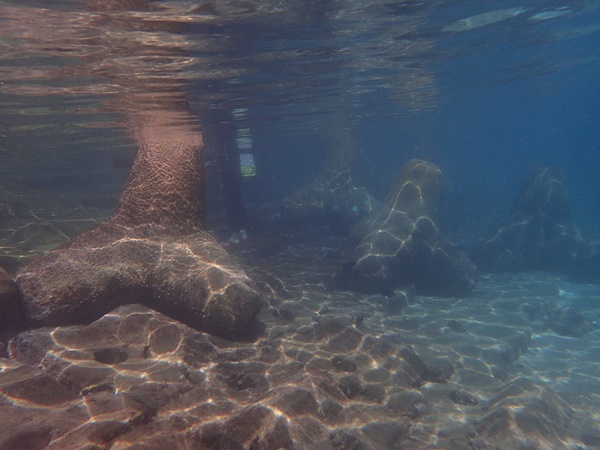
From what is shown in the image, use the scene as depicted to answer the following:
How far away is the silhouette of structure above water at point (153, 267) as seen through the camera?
6.87 meters

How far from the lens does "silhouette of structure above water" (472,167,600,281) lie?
65.3 feet

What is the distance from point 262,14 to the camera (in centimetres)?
939

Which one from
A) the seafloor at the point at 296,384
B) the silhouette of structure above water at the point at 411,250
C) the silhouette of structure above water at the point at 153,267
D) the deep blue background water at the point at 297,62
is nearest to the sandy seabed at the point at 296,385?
the seafloor at the point at 296,384

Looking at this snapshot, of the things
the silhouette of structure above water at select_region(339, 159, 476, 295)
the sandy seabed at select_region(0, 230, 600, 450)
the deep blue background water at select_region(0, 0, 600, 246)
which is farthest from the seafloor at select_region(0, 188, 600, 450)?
the deep blue background water at select_region(0, 0, 600, 246)

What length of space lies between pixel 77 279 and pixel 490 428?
828cm

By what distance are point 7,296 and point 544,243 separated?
23.3 meters

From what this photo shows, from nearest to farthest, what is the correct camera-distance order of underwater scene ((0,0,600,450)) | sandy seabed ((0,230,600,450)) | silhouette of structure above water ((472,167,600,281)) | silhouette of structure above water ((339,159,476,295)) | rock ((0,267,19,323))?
1. sandy seabed ((0,230,600,450))
2. underwater scene ((0,0,600,450))
3. rock ((0,267,19,323))
4. silhouette of structure above water ((339,159,476,295))
5. silhouette of structure above water ((472,167,600,281))

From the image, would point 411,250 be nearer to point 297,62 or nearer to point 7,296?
point 297,62

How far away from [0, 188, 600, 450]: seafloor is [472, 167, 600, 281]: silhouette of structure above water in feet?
25.6

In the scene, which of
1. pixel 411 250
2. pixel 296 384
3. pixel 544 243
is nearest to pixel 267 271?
pixel 411 250

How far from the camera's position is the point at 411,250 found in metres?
15.6

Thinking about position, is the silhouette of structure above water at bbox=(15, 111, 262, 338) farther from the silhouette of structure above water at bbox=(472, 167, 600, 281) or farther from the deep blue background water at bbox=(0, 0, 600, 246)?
the silhouette of structure above water at bbox=(472, 167, 600, 281)

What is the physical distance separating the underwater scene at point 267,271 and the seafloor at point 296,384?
43 millimetres

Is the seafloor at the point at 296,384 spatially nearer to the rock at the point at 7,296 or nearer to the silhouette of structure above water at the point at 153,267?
the silhouette of structure above water at the point at 153,267
